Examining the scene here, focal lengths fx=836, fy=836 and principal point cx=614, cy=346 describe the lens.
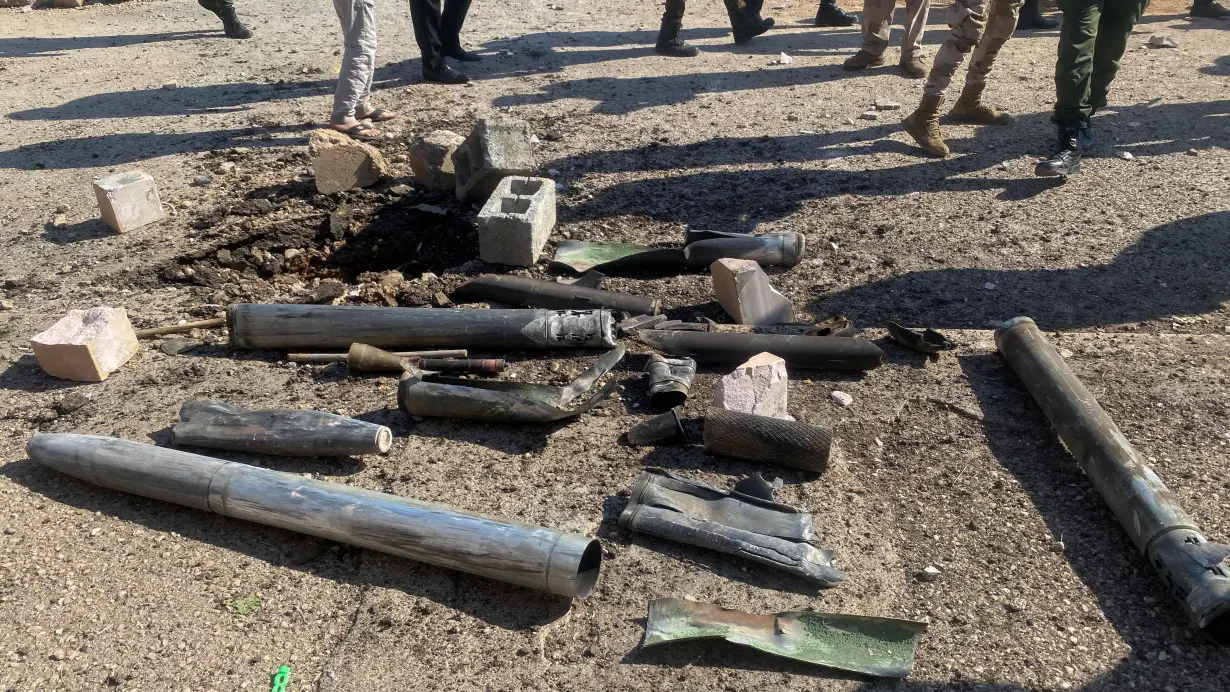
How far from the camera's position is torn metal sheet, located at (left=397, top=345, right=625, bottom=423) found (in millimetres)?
3320

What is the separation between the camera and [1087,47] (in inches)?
209

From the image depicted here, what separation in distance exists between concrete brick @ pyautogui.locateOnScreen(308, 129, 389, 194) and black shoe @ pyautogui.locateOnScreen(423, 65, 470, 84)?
200 centimetres

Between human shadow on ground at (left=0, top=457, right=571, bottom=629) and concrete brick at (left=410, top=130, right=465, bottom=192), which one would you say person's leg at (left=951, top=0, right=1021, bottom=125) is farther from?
human shadow on ground at (left=0, top=457, right=571, bottom=629)

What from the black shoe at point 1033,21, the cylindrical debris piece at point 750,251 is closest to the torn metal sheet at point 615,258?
the cylindrical debris piece at point 750,251

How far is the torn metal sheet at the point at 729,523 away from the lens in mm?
2695

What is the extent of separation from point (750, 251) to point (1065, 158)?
246cm

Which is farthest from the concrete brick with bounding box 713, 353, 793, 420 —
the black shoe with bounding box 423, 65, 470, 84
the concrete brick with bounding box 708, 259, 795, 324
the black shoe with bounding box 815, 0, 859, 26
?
the black shoe with bounding box 815, 0, 859, 26

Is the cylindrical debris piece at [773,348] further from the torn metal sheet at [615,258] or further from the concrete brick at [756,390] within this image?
the torn metal sheet at [615,258]

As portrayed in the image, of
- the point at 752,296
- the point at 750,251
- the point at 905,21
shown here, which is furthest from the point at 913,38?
the point at 752,296

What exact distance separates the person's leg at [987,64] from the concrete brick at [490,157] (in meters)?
3.43

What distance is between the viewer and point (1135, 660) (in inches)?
94.3

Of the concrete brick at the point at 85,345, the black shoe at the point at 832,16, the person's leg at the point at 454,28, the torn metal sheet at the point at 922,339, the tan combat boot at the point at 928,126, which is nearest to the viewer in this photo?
the concrete brick at the point at 85,345

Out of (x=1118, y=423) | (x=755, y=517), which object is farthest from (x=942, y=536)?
(x=1118, y=423)

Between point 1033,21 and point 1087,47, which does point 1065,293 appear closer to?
point 1087,47
